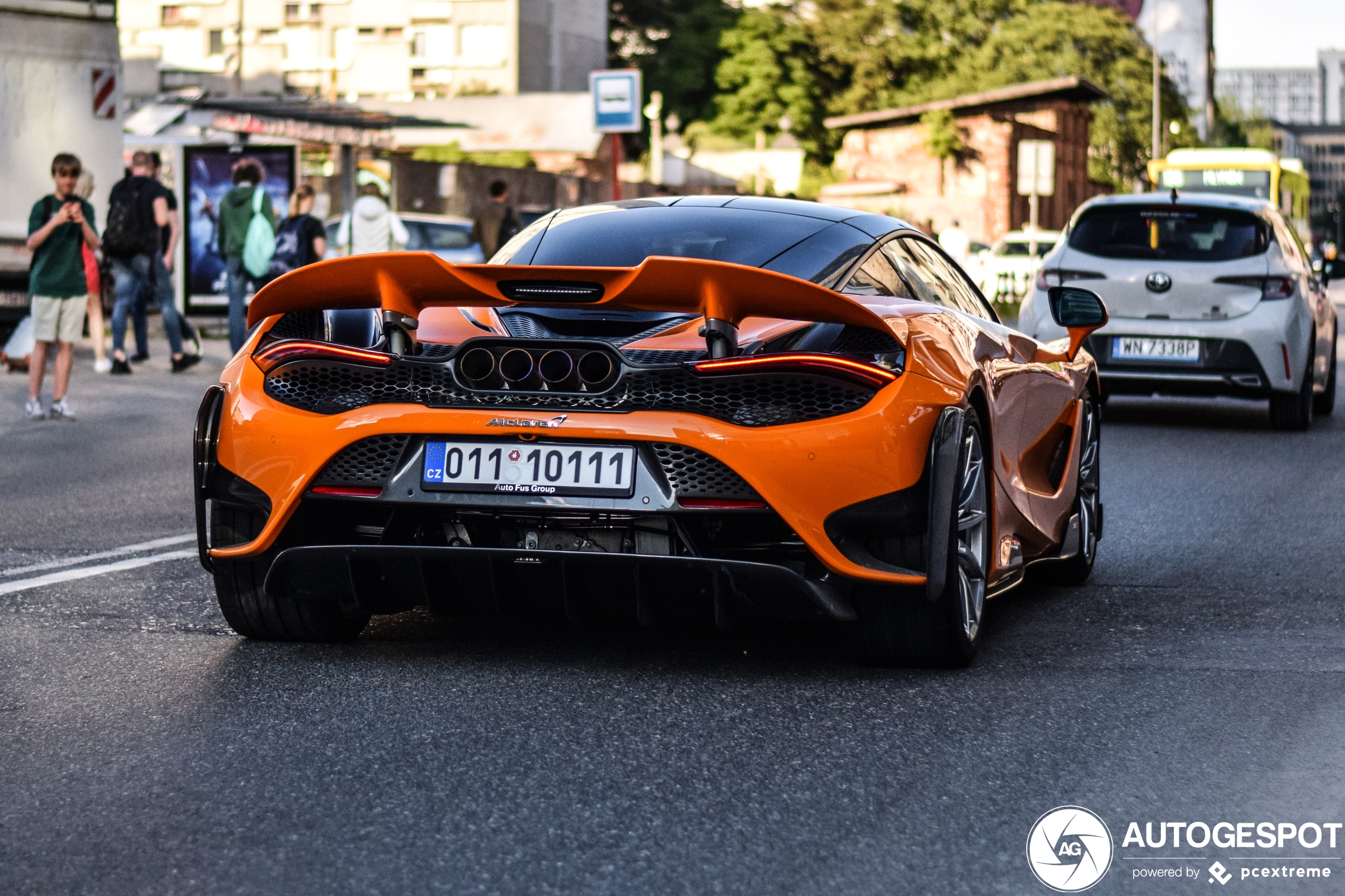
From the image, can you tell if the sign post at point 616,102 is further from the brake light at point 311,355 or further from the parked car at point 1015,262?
the brake light at point 311,355

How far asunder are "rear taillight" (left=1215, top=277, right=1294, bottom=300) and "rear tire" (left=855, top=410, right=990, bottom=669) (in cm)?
831

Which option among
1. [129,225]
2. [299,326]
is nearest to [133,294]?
[129,225]

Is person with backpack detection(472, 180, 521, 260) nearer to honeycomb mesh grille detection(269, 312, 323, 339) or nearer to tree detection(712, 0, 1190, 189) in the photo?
honeycomb mesh grille detection(269, 312, 323, 339)

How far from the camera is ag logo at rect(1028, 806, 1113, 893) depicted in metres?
3.56

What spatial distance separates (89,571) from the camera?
7.23 metres

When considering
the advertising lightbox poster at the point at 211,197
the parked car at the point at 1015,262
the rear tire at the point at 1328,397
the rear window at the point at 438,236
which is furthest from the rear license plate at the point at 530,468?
the parked car at the point at 1015,262

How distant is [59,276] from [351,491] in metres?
9.36

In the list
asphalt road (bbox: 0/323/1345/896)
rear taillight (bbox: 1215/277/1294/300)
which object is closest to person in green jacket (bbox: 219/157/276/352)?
rear taillight (bbox: 1215/277/1294/300)

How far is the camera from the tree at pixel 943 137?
6091 centimetres

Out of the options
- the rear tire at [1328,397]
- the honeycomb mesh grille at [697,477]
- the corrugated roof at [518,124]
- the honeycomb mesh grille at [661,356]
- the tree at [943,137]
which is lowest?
the rear tire at [1328,397]

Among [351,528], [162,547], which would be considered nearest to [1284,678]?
[351,528]

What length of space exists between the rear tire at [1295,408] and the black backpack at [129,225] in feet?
32.0

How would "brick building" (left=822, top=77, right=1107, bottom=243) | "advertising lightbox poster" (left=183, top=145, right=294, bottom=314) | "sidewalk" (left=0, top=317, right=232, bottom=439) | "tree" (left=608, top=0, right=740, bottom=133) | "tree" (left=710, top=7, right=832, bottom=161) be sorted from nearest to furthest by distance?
"sidewalk" (left=0, top=317, right=232, bottom=439), "advertising lightbox poster" (left=183, top=145, right=294, bottom=314), "brick building" (left=822, top=77, right=1107, bottom=243), "tree" (left=710, top=7, right=832, bottom=161), "tree" (left=608, top=0, right=740, bottom=133)

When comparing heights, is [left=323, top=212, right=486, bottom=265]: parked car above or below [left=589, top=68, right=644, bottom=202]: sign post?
below
